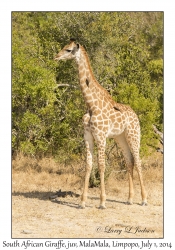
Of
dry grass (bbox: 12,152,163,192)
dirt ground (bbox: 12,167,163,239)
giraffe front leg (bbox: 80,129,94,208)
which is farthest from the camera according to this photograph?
dry grass (bbox: 12,152,163,192)

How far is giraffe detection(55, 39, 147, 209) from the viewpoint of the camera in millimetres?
10016

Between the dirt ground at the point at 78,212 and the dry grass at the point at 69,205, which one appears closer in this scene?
the dirt ground at the point at 78,212

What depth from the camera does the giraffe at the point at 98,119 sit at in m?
10.0

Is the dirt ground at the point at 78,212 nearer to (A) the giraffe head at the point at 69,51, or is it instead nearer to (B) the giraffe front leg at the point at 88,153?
(B) the giraffe front leg at the point at 88,153

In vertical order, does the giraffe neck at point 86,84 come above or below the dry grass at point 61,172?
above

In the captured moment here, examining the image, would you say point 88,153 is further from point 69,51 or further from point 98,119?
point 69,51

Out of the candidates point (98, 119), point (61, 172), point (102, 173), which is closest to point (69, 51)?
point (98, 119)

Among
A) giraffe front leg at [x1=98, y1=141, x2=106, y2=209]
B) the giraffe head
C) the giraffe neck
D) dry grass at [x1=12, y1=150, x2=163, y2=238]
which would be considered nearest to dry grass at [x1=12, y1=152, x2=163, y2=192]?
dry grass at [x1=12, y1=150, x2=163, y2=238]

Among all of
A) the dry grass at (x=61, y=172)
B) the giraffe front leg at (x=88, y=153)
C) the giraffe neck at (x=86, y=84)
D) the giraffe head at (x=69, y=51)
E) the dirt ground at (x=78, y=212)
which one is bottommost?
the dirt ground at (x=78, y=212)

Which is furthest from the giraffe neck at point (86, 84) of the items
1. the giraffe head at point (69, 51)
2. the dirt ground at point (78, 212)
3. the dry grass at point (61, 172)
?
the dry grass at point (61, 172)

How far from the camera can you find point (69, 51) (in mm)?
10102

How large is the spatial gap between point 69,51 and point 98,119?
1.55 meters

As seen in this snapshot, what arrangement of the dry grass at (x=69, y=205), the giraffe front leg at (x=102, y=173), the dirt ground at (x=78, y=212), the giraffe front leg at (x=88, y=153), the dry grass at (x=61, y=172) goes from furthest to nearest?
the dry grass at (x=61, y=172)
the giraffe front leg at (x=88, y=153)
the giraffe front leg at (x=102, y=173)
the dry grass at (x=69, y=205)
the dirt ground at (x=78, y=212)

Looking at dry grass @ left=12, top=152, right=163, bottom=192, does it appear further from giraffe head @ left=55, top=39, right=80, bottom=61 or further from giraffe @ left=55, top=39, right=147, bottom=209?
giraffe head @ left=55, top=39, right=80, bottom=61
